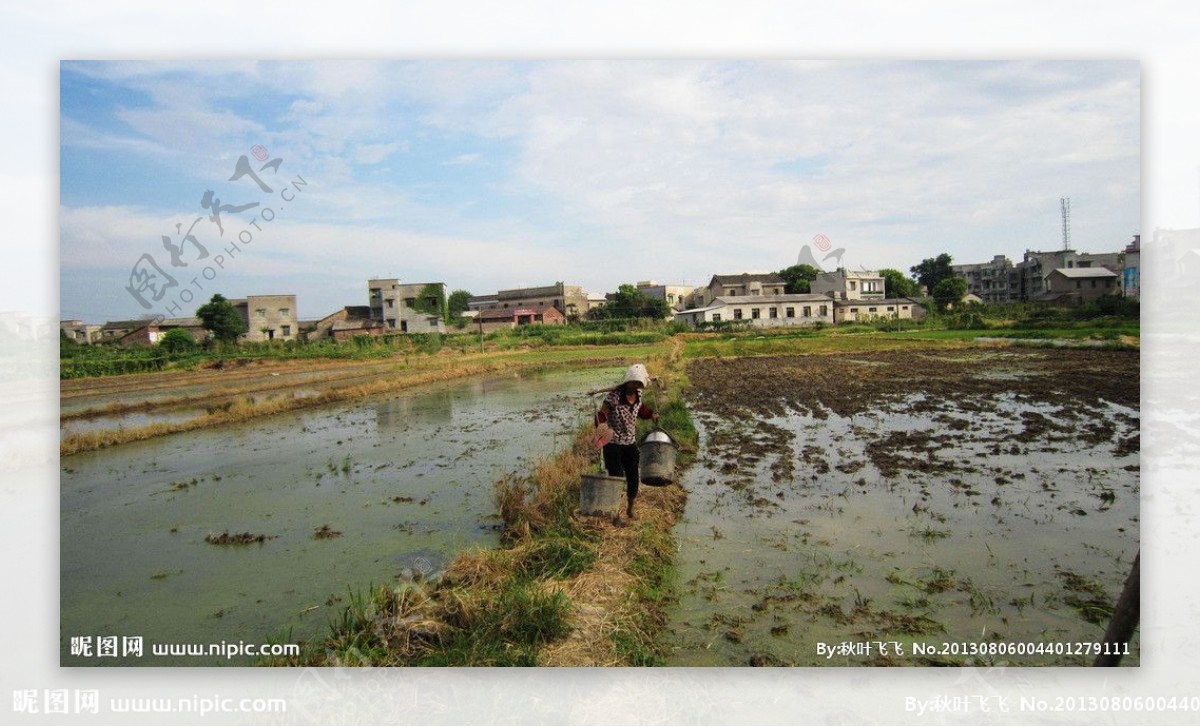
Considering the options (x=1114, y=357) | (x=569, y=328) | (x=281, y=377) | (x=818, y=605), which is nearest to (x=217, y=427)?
(x=281, y=377)

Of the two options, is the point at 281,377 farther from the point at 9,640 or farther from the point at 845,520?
the point at 845,520

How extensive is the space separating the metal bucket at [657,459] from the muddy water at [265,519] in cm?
142

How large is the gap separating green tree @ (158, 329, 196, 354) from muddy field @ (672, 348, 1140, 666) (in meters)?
19.4

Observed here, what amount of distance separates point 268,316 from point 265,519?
2365 centimetres

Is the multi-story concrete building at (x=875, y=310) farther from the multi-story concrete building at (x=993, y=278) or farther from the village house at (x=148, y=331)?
the village house at (x=148, y=331)

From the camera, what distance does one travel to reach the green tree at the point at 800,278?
35969 millimetres

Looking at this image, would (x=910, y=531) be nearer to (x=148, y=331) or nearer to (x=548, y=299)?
(x=148, y=331)

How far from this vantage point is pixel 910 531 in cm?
516

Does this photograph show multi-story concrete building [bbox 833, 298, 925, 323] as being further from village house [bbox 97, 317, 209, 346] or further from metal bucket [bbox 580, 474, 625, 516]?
metal bucket [bbox 580, 474, 625, 516]

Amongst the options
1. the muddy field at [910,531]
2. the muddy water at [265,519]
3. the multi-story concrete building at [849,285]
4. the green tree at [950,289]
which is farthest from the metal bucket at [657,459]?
the green tree at [950,289]

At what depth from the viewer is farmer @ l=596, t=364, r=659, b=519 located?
4781mm

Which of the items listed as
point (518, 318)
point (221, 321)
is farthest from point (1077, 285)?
point (518, 318)

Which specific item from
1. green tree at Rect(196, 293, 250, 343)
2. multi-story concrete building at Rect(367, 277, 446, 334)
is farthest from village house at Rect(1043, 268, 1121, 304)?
multi-story concrete building at Rect(367, 277, 446, 334)

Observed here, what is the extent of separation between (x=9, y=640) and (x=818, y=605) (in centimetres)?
479
